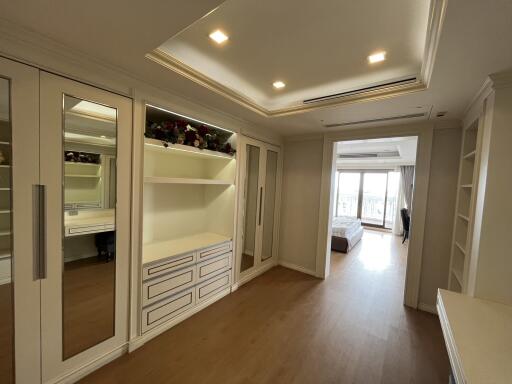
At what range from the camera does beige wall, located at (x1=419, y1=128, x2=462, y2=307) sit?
271 cm

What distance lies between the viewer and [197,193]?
3238 millimetres

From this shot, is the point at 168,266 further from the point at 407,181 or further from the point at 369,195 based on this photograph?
the point at 369,195

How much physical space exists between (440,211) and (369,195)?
19.3ft

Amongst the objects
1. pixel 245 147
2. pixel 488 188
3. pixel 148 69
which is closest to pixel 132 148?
pixel 148 69

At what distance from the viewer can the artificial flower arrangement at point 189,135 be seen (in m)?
2.17

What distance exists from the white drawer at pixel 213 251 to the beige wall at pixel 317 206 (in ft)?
4.86

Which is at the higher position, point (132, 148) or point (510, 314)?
point (132, 148)

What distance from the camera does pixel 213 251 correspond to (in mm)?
2787

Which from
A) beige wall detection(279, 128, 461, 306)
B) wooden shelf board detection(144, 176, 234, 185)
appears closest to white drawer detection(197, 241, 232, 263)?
wooden shelf board detection(144, 176, 234, 185)

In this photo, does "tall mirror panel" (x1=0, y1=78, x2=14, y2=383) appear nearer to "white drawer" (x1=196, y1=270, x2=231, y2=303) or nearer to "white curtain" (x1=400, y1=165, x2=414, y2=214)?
"white drawer" (x1=196, y1=270, x2=231, y2=303)

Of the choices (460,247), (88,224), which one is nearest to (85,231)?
(88,224)

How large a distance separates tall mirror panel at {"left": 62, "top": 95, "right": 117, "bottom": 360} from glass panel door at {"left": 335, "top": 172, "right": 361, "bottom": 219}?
8.30 meters

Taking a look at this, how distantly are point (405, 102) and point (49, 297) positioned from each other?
3420 millimetres

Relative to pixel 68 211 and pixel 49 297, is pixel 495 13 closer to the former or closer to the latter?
pixel 68 211
